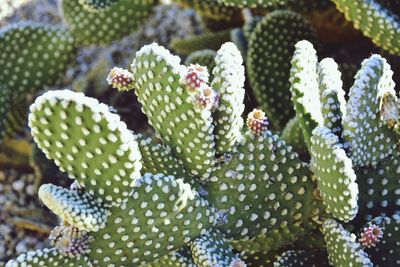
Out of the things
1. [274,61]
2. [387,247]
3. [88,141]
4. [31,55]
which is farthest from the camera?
[31,55]

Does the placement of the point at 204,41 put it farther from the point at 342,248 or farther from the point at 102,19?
the point at 342,248

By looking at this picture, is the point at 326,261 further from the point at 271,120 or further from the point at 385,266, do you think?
the point at 271,120

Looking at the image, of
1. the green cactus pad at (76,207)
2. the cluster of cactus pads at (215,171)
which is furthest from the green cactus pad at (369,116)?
the green cactus pad at (76,207)

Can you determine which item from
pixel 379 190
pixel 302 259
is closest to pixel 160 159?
pixel 302 259

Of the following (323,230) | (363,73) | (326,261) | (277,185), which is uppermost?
(363,73)

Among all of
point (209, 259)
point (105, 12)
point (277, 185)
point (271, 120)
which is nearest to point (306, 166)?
point (277, 185)

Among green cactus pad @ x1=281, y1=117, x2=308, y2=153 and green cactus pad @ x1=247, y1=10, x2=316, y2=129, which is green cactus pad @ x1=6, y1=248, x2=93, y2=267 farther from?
green cactus pad @ x1=247, y1=10, x2=316, y2=129
